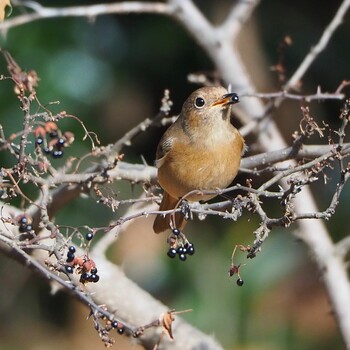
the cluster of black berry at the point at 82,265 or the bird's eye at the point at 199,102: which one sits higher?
the bird's eye at the point at 199,102

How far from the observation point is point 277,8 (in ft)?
30.7

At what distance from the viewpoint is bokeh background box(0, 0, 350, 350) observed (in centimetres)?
775

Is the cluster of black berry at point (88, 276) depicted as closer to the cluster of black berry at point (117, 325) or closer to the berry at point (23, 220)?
the cluster of black berry at point (117, 325)

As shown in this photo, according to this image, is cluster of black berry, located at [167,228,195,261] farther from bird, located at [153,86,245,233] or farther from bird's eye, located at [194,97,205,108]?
bird's eye, located at [194,97,205,108]

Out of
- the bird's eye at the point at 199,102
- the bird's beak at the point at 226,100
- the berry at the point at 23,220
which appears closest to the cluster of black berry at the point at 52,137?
the berry at the point at 23,220

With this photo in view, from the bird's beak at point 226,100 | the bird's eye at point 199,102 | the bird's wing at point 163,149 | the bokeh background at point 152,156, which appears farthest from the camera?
the bokeh background at point 152,156

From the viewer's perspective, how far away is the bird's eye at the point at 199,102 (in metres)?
4.74

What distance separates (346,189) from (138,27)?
8.16 feet

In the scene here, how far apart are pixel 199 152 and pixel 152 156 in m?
4.61

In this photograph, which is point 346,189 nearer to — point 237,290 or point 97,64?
point 237,290

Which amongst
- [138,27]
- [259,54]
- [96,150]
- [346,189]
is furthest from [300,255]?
[96,150]

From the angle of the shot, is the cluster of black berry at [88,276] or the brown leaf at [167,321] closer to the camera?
the cluster of black berry at [88,276]

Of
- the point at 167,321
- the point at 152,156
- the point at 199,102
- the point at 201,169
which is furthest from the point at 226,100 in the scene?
the point at 152,156

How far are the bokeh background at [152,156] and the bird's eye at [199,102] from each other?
9.15 feet
